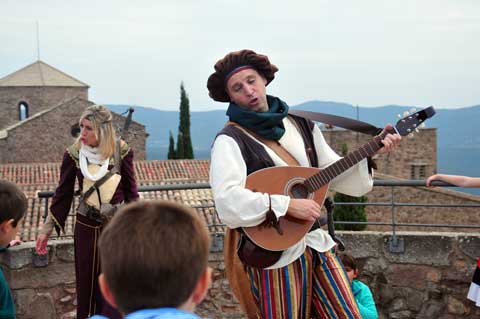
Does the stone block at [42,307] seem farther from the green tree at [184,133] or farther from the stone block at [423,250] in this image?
the green tree at [184,133]

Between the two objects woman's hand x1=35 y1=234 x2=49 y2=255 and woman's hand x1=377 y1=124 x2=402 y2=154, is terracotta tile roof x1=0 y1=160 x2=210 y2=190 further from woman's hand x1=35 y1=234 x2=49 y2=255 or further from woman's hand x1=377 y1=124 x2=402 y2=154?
woman's hand x1=377 y1=124 x2=402 y2=154

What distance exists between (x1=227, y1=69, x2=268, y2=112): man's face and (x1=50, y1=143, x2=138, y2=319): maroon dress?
1078 millimetres

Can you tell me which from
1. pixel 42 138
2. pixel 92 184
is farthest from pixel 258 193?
pixel 42 138

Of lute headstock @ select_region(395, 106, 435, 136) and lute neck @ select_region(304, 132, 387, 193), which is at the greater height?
lute headstock @ select_region(395, 106, 435, 136)

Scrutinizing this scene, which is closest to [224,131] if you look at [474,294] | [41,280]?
[474,294]

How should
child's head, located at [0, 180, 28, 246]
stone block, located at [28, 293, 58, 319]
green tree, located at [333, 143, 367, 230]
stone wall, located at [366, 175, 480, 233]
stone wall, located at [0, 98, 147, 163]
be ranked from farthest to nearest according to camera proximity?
stone wall, located at [0, 98, 147, 163] < stone wall, located at [366, 175, 480, 233] < green tree, located at [333, 143, 367, 230] < stone block, located at [28, 293, 58, 319] < child's head, located at [0, 180, 28, 246]

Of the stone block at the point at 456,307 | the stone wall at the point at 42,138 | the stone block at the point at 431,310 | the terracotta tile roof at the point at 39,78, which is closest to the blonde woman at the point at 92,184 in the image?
the stone block at the point at 431,310

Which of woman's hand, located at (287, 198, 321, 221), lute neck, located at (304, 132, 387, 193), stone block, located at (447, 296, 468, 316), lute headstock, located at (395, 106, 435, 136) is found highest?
lute headstock, located at (395, 106, 435, 136)

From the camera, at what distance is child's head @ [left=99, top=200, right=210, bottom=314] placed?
1740 millimetres

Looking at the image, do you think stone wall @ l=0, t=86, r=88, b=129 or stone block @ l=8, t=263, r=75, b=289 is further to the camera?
stone wall @ l=0, t=86, r=88, b=129

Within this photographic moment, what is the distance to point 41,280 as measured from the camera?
17.3ft

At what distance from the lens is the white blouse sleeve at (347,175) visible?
3.56m

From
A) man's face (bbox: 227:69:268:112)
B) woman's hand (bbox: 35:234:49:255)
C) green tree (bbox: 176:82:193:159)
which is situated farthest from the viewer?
green tree (bbox: 176:82:193:159)

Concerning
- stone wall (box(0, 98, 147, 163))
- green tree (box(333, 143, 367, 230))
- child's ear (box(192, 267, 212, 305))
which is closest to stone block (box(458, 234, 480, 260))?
child's ear (box(192, 267, 212, 305))
